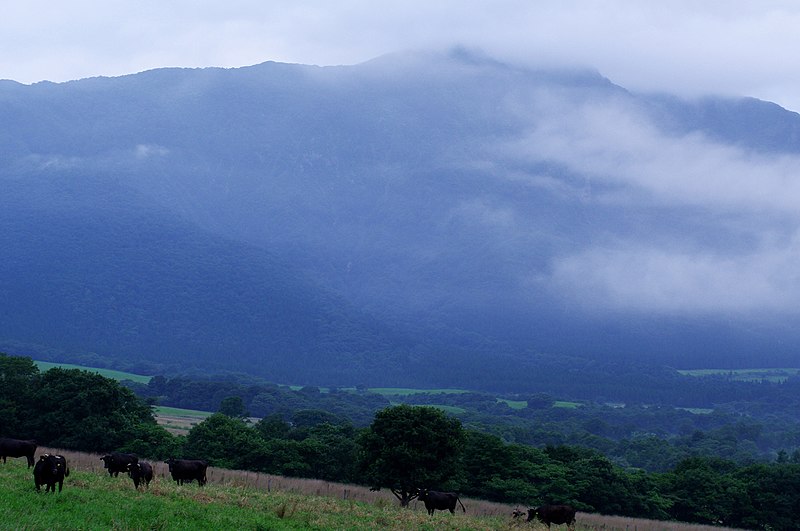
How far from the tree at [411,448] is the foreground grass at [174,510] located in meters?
15.6

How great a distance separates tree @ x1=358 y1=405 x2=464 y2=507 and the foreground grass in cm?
1563

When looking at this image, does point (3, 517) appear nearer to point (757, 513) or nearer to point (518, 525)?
point (518, 525)

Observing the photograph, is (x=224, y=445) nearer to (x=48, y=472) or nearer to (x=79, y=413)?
(x=79, y=413)

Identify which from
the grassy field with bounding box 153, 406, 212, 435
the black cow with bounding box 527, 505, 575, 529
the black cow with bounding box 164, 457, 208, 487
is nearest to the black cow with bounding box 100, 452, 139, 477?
the black cow with bounding box 164, 457, 208, 487

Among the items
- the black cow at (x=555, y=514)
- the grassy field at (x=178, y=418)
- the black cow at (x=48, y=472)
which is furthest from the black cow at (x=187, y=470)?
the grassy field at (x=178, y=418)

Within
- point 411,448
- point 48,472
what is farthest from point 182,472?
point 411,448

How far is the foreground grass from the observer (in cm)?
2494

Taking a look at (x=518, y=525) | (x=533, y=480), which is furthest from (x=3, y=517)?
(x=533, y=480)

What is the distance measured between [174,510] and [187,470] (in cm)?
1222

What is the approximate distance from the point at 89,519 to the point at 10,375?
5481cm

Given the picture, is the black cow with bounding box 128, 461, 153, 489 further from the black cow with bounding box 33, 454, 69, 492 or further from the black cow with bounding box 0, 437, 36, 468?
the black cow with bounding box 0, 437, 36, 468

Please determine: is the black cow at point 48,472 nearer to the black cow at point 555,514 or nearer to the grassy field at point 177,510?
the grassy field at point 177,510

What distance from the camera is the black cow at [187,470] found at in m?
39.2

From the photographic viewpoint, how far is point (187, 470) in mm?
39438
